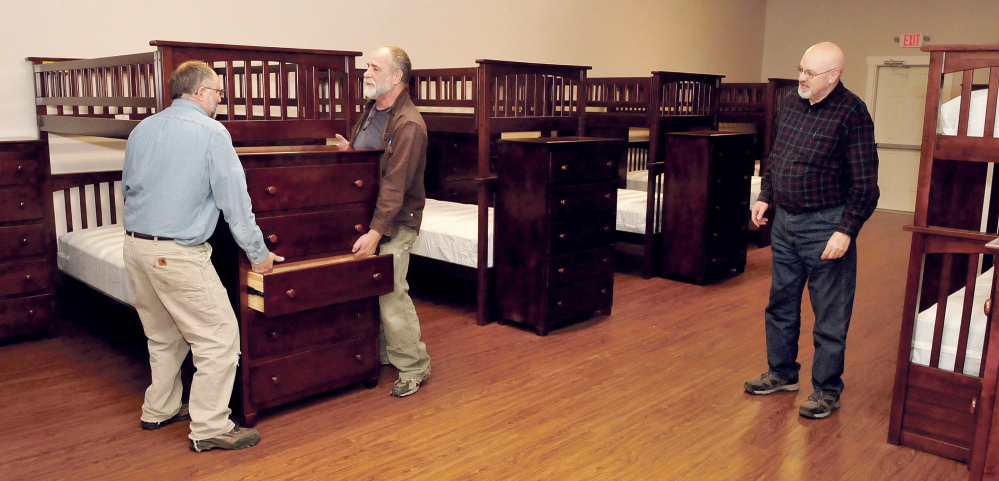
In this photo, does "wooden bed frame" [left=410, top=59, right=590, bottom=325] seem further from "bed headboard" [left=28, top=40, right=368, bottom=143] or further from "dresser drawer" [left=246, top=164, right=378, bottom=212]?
"dresser drawer" [left=246, top=164, right=378, bottom=212]

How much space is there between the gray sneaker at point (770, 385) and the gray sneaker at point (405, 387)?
4.73 feet

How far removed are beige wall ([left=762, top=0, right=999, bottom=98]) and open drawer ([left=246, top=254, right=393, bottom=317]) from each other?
325 inches

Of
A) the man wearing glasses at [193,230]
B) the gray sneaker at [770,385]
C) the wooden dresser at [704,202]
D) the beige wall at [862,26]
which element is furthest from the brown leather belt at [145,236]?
the beige wall at [862,26]

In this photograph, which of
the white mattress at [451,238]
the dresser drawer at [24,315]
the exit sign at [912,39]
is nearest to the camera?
the dresser drawer at [24,315]

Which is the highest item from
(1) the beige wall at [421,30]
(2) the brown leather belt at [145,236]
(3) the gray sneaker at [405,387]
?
(1) the beige wall at [421,30]

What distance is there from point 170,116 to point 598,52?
578cm

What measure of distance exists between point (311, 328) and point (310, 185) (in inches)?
22.5

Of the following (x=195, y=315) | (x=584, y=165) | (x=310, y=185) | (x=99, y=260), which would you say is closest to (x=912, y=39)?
(x=584, y=165)

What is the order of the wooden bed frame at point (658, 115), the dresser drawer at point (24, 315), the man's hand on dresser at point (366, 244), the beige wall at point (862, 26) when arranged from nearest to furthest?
1. the man's hand on dresser at point (366, 244)
2. the dresser drawer at point (24, 315)
3. the wooden bed frame at point (658, 115)
4. the beige wall at point (862, 26)

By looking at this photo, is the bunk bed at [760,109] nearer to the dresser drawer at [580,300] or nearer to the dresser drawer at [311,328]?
the dresser drawer at [580,300]

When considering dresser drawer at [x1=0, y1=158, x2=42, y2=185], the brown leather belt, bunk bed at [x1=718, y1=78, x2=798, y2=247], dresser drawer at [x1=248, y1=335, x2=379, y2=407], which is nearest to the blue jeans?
dresser drawer at [x1=248, y1=335, x2=379, y2=407]

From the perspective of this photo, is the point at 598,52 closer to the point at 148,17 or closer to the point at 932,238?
the point at 148,17

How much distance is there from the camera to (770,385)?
3.40m

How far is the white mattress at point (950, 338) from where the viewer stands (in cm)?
271
